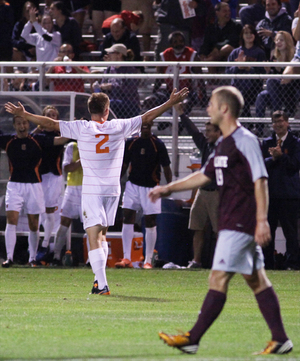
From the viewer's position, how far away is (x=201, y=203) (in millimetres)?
12727

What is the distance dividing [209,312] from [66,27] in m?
13.4

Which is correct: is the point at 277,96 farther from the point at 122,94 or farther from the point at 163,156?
the point at 122,94

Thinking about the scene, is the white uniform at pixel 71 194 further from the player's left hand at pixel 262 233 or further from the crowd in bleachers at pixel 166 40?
the player's left hand at pixel 262 233

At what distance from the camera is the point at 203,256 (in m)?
13.0

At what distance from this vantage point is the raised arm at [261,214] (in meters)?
4.83

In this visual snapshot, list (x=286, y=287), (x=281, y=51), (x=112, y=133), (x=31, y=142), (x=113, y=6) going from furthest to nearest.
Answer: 1. (x=113, y=6)
2. (x=281, y=51)
3. (x=31, y=142)
4. (x=286, y=287)
5. (x=112, y=133)

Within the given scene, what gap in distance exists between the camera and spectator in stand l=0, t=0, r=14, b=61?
17.4 meters

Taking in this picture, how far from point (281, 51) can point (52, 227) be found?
17.9ft

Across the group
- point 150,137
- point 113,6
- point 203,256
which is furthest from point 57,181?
point 113,6

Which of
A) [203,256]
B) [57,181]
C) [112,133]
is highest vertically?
[112,133]

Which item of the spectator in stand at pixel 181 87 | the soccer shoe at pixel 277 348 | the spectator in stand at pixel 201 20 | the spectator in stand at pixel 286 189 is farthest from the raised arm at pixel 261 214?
the spectator in stand at pixel 201 20

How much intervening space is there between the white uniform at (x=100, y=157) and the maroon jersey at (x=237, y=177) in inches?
141

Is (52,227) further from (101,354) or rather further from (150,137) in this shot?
(101,354)

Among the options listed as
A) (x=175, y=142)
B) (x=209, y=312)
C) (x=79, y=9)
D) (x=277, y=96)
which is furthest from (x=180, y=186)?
(x=79, y=9)
